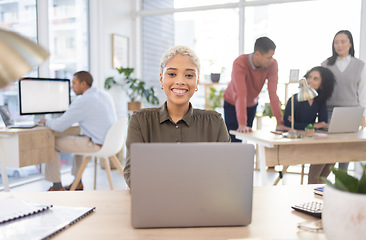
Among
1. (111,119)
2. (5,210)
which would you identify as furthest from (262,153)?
(5,210)

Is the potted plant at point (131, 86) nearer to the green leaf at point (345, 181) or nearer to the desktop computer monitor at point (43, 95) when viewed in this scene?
the desktop computer monitor at point (43, 95)

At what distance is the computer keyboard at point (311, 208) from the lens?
3.38 ft

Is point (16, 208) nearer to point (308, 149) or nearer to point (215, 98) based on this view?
point (308, 149)

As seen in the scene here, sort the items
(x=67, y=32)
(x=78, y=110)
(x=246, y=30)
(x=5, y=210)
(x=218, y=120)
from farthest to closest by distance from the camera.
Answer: (x=246, y=30)
(x=67, y=32)
(x=78, y=110)
(x=218, y=120)
(x=5, y=210)

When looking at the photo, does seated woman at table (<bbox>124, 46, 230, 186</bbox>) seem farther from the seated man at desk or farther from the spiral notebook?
the seated man at desk

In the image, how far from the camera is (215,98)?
521 centimetres

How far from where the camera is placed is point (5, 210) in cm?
103

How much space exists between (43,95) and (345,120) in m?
2.82

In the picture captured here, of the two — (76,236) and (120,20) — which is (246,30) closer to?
(120,20)

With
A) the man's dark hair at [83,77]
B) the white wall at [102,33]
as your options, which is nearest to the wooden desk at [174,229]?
the man's dark hair at [83,77]

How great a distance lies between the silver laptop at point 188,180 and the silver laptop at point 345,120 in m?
2.16

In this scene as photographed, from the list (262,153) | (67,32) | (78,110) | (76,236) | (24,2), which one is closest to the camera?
(76,236)

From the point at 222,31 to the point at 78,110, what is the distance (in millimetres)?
2875

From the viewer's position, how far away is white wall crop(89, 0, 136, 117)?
16.5ft
